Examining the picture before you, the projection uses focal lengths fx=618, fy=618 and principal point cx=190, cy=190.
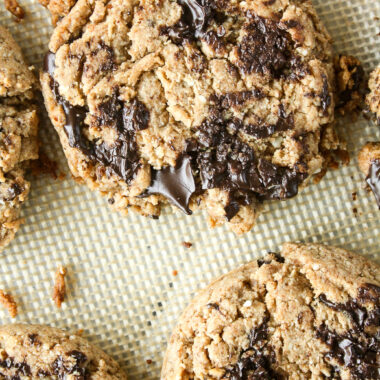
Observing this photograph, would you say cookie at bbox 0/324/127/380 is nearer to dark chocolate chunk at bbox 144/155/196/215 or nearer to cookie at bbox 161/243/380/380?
cookie at bbox 161/243/380/380

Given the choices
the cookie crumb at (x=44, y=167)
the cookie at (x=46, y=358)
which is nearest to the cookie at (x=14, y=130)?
the cookie crumb at (x=44, y=167)

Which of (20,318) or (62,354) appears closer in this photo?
(62,354)

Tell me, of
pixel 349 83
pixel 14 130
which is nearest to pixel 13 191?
pixel 14 130

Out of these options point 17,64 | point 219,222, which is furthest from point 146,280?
point 17,64

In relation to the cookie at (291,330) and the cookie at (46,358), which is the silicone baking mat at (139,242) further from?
the cookie at (291,330)

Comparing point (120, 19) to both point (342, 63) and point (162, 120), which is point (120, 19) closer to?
point (162, 120)
